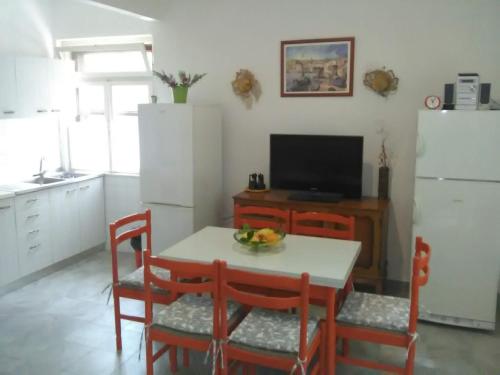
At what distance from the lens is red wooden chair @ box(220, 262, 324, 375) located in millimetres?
2115

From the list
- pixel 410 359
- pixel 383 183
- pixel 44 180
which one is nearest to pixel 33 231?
pixel 44 180

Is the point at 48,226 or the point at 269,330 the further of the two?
the point at 48,226

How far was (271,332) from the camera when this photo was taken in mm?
2350

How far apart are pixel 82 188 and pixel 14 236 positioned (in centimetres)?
97

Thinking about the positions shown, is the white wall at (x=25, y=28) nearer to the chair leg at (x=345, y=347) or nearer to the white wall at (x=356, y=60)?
the white wall at (x=356, y=60)

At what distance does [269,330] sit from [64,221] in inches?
123

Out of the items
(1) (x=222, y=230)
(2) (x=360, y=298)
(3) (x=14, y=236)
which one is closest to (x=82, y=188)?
(3) (x=14, y=236)

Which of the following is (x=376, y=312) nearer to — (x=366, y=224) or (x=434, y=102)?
(x=366, y=224)

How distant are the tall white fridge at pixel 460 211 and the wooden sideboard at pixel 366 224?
13.8 inches

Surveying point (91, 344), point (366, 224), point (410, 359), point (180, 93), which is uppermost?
point (180, 93)

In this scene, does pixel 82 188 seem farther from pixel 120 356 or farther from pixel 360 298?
pixel 360 298

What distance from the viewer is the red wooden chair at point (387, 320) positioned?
7.93 feet

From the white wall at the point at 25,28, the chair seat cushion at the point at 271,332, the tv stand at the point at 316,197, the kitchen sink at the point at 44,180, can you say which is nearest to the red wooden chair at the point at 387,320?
the chair seat cushion at the point at 271,332

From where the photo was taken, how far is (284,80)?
4.41m
